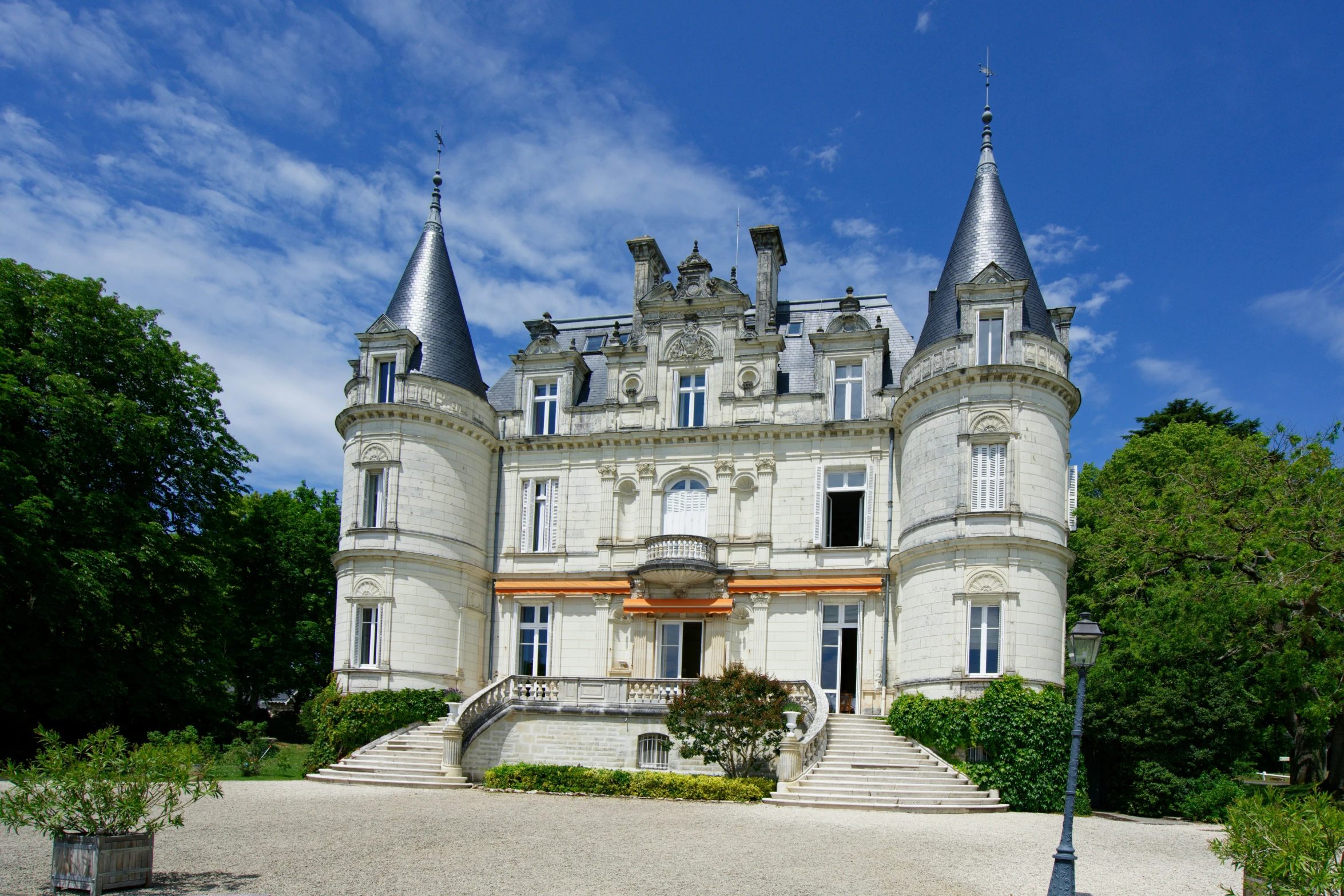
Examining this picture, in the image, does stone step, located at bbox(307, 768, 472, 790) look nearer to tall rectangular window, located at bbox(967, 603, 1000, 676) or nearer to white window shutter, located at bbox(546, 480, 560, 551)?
white window shutter, located at bbox(546, 480, 560, 551)

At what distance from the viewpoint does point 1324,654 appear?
21.1 meters

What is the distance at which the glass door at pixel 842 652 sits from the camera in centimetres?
2717

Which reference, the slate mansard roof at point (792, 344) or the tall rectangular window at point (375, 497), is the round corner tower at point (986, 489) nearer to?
the slate mansard roof at point (792, 344)

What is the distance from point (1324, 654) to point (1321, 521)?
9.38 ft

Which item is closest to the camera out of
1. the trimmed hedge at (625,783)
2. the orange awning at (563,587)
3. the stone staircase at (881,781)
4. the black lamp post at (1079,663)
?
the black lamp post at (1079,663)

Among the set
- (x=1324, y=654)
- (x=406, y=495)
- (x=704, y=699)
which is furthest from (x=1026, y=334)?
(x=406, y=495)

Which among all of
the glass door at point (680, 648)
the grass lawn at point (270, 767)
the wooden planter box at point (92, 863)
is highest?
the glass door at point (680, 648)

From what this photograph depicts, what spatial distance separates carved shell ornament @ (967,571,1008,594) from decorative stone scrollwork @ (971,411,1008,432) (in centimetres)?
343

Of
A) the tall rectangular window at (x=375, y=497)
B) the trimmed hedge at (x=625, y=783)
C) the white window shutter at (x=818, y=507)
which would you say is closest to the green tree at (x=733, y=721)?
the trimmed hedge at (x=625, y=783)

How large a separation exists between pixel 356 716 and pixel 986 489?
54.3ft

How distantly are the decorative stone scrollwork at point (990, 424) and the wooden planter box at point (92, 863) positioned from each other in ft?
64.9

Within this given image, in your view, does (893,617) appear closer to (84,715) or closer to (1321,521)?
(1321,521)

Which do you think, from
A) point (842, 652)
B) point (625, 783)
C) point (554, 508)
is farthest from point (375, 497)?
point (842, 652)

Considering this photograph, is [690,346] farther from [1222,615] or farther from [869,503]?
[1222,615]
